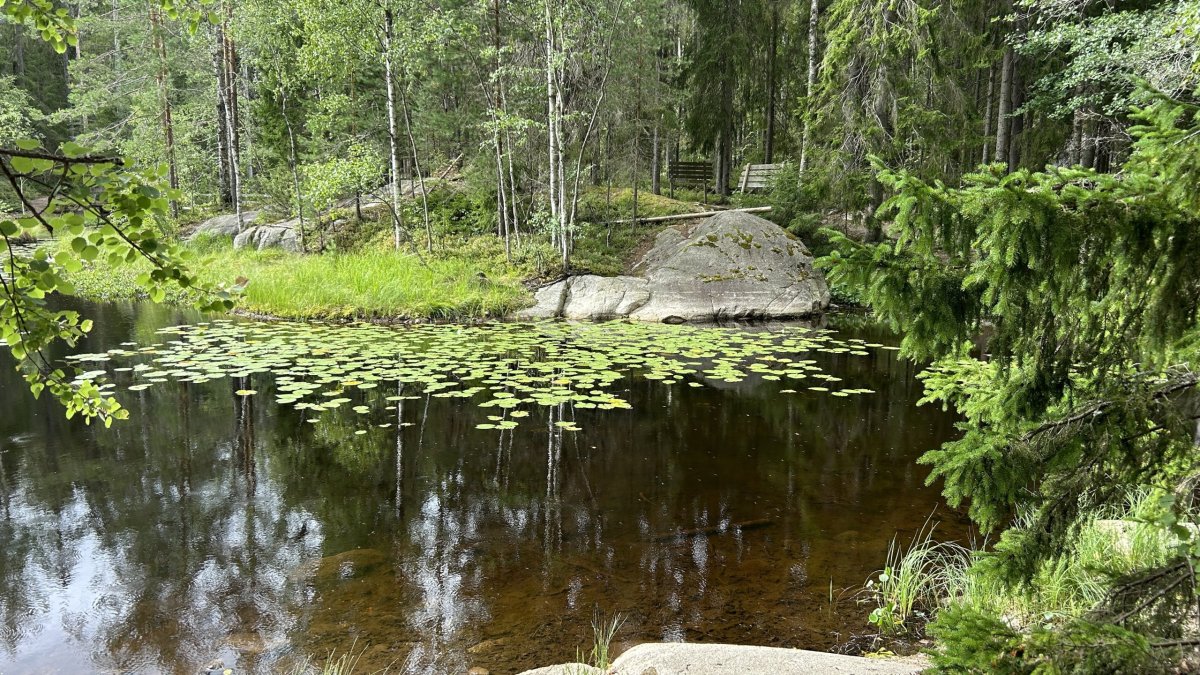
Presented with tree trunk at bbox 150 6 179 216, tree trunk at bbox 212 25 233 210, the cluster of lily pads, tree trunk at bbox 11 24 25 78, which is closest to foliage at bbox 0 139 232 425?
the cluster of lily pads

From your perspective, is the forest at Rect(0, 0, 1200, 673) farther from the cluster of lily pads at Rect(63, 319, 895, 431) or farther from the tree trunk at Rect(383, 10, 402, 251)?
the cluster of lily pads at Rect(63, 319, 895, 431)

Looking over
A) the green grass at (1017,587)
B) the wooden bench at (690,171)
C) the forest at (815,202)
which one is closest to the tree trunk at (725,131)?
the forest at (815,202)

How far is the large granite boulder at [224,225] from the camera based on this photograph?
63.5 ft

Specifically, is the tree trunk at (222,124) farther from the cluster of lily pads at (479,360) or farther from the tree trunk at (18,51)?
the tree trunk at (18,51)

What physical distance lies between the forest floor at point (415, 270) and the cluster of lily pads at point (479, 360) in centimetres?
91

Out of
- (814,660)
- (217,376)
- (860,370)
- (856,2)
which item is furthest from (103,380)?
(856,2)

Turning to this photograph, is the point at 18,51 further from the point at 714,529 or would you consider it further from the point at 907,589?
the point at 907,589

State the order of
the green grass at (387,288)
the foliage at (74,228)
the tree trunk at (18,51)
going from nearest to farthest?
1. the foliage at (74,228)
2. the green grass at (387,288)
3. the tree trunk at (18,51)

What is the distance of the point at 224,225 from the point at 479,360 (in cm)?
1510

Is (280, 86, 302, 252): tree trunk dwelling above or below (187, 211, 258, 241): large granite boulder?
above

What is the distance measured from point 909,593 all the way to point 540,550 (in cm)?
210

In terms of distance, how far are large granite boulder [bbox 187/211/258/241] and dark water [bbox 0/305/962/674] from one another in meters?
13.5

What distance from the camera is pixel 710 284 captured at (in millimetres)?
13375

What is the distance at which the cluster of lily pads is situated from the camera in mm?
7327
